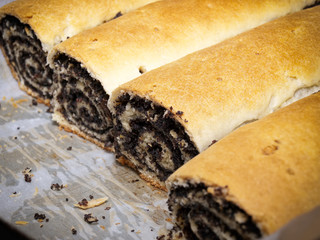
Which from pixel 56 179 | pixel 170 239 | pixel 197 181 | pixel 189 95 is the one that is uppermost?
pixel 189 95

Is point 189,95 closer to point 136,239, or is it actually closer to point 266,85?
point 266,85

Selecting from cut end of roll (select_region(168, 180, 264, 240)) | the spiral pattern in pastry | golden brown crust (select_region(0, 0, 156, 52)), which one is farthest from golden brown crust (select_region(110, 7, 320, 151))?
the spiral pattern in pastry

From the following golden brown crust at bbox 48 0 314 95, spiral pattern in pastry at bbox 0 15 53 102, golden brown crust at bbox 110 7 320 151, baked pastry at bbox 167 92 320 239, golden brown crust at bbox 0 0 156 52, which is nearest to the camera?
baked pastry at bbox 167 92 320 239

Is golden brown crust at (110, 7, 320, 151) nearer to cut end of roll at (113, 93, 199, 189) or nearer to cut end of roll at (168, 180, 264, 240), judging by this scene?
cut end of roll at (113, 93, 199, 189)

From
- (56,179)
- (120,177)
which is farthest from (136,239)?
(56,179)

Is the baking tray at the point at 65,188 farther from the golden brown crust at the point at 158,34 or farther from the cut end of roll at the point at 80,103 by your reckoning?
the golden brown crust at the point at 158,34

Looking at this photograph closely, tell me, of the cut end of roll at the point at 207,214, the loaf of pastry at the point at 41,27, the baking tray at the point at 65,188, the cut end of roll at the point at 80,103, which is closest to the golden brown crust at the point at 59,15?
the loaf of pastry at the point at 41,27
